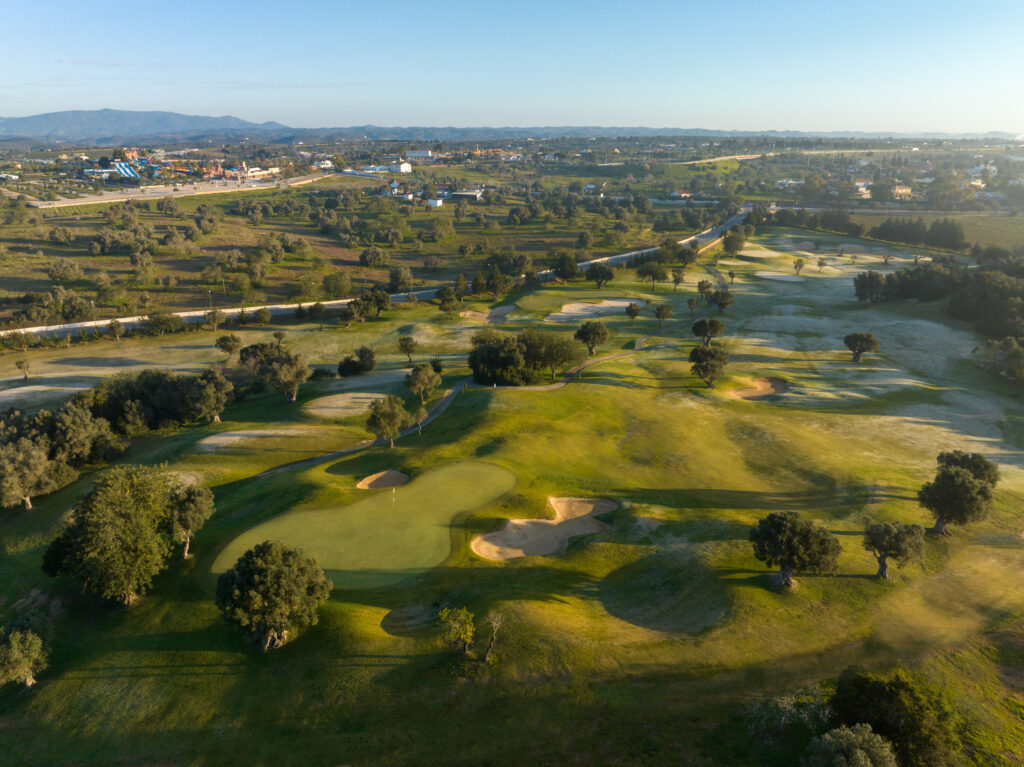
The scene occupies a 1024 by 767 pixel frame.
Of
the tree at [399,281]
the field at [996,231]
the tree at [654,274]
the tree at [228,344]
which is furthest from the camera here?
the field at [996,231]

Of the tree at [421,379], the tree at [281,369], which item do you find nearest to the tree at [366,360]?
the tree at [281,369]

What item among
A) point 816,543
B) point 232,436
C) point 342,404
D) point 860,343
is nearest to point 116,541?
point 232,436

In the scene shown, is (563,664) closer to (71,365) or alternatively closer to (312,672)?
(312,672)

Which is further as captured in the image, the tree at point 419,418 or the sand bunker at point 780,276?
the sand bunker at point 780,276

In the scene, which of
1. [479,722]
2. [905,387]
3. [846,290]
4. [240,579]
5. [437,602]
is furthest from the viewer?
[846,290]

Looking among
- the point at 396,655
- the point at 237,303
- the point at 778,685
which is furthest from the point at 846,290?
the point at 237,303

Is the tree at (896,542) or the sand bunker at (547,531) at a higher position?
the tree at (896,542)

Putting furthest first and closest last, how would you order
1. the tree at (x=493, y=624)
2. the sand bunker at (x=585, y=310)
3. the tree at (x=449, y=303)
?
the tree at (x=449, y=303), the sand bunker at (x=585, y=310), the tree at (x=493, y=624)

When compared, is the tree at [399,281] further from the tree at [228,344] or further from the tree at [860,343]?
the tree at [860,343]
